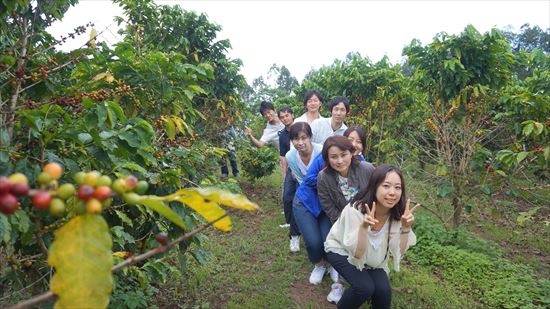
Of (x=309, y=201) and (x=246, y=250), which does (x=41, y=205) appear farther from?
(x=246, y=250)

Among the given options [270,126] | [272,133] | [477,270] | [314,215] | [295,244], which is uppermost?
[270,126]

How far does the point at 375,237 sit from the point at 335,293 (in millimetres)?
889

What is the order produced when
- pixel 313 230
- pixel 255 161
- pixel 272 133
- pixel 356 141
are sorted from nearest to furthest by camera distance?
1. pixel 313 230
2. pixel 356 141
3. pixel 272 133
4. pixel 255 161

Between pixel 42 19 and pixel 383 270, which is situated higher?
pixel 42 19

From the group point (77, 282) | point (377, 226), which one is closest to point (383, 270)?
point (377, 226)

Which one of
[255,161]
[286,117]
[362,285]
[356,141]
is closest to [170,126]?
[362,285]

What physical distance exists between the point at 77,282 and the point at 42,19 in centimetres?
257

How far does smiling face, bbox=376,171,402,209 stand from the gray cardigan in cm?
60

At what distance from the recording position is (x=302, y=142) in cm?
387

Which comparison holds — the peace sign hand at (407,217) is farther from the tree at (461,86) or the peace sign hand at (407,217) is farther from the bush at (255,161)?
the bush at (255,161)

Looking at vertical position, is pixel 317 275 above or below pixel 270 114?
below

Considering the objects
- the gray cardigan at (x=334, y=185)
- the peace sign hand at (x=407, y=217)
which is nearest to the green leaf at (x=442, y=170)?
the gray cardigan at (x=334, y=185)

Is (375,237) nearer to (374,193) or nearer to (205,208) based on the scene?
(374,193)

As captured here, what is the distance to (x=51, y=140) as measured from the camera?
164 cm
